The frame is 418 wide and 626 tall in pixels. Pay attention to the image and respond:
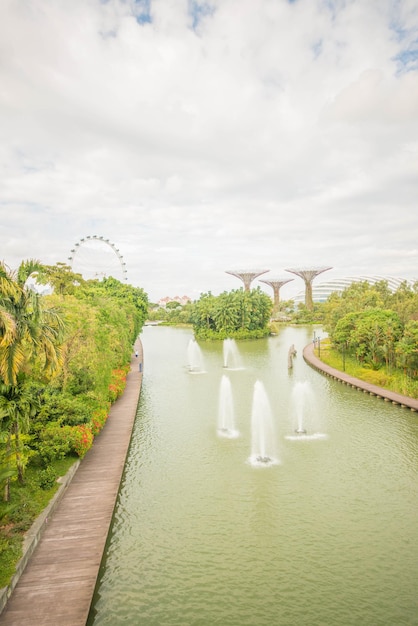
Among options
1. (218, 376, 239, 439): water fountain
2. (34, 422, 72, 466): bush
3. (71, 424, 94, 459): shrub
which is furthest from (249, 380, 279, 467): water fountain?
(34, 422, 72, 466): bush

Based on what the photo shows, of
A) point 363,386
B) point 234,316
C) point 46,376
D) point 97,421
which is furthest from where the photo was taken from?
point 234,316

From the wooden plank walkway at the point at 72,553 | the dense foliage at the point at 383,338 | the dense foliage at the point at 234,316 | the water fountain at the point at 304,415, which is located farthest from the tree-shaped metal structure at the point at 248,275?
the wooden plank walkway at the point at 72,553

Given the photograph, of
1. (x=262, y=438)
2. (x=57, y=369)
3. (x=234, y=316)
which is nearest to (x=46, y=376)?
(x=57, y=369)

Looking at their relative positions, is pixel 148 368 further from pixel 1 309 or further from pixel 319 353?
pixel 1 309

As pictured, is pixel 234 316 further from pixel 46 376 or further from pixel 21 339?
pixel 21 339

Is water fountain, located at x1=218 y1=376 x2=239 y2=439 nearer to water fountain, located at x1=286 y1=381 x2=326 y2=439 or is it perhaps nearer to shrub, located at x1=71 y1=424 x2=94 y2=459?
water fountain, located at x1=286 y1=381 x2=326 y2=439

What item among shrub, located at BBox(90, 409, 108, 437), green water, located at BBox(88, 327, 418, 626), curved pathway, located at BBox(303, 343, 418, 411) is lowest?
green water, located at BBox(88, 327, 418, 626)

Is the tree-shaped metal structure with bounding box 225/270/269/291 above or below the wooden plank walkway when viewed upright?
above

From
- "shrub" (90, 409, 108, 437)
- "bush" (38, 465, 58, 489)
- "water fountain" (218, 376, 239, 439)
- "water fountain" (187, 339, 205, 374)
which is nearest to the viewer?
"bush" (38, 465, 58, 489)

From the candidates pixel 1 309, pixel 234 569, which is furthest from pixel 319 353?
pixel 1 309
